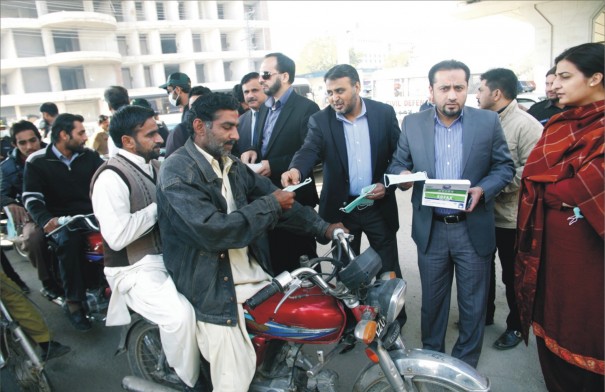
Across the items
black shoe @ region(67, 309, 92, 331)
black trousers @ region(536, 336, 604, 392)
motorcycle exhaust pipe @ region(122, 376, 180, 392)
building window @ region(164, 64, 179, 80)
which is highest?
building window @ region(164, 64, 179, 80)

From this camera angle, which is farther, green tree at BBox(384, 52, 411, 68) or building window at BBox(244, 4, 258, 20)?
green tree at BBox(384, 52, 411, 68)

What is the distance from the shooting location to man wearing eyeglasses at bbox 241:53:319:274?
11.6 ft

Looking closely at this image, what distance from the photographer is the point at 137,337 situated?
2.66 m

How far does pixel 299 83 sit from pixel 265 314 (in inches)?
586

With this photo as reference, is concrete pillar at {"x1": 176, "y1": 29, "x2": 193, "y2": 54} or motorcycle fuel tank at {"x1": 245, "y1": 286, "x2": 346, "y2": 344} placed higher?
concrete pillar at {"x1": 176, "y1": 29, "x2": 193, "y2": 54}

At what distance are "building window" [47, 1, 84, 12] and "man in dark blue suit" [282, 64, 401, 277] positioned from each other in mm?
36518

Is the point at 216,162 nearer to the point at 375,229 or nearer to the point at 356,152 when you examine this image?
A: the point at 356,152

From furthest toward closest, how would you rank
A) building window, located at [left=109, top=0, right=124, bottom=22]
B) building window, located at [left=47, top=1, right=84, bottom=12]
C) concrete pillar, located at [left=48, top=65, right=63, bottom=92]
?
building window, located at [left=109, top=0, right=124, bottom=22] → building window, located at [left=47, top=1, right=84, bottom=12] → concrete pillar, located at [left=48, top=65, right=63, bottom=92]

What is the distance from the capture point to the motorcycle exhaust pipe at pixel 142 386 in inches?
95.5

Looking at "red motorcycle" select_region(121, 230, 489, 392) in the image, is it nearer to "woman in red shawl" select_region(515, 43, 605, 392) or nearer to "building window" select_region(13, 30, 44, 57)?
"woman in red shawl" select_region(515, 43, 605, 392)

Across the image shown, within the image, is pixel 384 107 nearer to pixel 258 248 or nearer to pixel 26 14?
pixel 258 248

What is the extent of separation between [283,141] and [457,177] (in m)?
1.54

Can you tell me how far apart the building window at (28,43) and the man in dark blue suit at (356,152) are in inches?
1415

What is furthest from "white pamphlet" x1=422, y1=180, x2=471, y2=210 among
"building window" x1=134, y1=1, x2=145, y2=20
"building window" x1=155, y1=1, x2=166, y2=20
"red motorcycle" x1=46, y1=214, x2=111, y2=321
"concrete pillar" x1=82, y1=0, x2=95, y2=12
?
"building window" x1=155, y1=1, x2=166, y2=20
